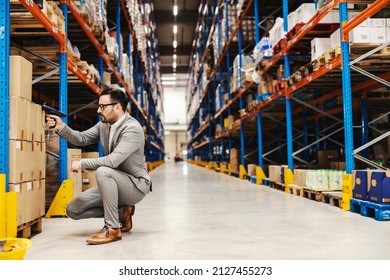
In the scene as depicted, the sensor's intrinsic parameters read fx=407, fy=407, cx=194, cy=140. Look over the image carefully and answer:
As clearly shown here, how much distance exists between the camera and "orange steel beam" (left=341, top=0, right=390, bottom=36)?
4211 millimetres

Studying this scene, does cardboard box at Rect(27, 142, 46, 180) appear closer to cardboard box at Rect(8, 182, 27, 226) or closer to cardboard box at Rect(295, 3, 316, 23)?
cardboard box at Rect(8, 182, 27, 226)

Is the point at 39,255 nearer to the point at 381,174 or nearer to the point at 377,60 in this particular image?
the point at 381,174

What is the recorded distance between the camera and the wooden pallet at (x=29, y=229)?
3.42 meters

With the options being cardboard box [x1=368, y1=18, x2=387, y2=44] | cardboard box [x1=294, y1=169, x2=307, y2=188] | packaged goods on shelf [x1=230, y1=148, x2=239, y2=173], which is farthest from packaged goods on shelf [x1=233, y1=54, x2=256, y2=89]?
cardboard box [x1=368, y1=18, x2=387, y2=44]

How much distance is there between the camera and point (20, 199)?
333 centimetres

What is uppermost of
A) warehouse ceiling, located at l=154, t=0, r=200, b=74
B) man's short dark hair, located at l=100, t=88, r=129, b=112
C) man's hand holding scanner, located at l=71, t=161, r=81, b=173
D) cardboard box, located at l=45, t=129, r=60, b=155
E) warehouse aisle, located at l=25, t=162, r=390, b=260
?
warehouse ceiling, located at l=154, t=0, r=200, b=74

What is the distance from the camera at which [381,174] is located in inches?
166

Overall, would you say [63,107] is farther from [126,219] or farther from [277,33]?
[277,33]

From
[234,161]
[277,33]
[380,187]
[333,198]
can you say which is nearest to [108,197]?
[380,187]

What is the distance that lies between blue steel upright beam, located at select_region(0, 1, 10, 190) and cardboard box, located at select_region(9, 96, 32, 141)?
85 mm

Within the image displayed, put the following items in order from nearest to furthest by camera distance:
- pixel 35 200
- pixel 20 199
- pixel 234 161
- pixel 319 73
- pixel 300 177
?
pixel 20 199 → pixel 35 200 → pixel 319 73 → pixel 300 177 → pixel 234 161

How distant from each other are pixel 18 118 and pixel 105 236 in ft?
3.90
